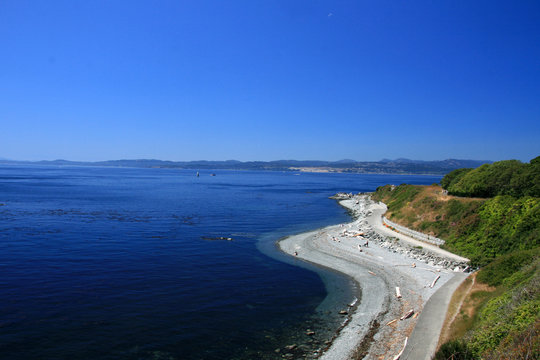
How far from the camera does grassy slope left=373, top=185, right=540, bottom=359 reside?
482 inches

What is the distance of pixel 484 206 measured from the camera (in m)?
37.6

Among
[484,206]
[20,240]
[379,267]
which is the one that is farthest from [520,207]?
[20,240]

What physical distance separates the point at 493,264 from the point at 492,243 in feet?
37.2

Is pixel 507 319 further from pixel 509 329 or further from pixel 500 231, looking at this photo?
pixel 500 231

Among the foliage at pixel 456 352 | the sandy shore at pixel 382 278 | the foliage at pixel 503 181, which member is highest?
the foliage at pixel 503 181

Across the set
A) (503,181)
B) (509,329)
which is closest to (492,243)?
(503,181)

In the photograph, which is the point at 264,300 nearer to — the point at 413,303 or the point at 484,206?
the point at 413,303

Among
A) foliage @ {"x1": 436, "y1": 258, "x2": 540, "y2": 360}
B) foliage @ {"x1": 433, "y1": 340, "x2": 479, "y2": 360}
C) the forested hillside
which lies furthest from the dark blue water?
the forested hillside

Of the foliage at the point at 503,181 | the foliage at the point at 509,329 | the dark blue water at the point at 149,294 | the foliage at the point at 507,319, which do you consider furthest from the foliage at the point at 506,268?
the foliage at the point at 503,181

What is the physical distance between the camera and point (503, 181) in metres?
41.2

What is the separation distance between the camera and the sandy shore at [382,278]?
17.5m

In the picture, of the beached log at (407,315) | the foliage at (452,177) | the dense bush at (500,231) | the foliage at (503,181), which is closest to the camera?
the beached log at (407,315)

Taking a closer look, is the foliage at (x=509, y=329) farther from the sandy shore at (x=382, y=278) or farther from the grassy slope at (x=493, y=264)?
the sandy shore at (x=382, y=278)

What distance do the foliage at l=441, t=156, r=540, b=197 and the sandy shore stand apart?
12129 millimetres
